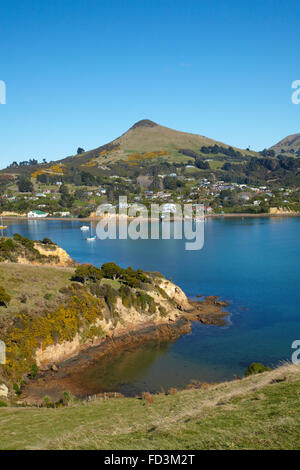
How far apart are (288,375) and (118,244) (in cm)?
5367

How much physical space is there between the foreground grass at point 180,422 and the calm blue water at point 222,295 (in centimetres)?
673

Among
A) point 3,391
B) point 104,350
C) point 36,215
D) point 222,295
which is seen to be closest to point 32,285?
point 104,350

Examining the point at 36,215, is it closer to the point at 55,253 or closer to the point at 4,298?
the point at 55,253

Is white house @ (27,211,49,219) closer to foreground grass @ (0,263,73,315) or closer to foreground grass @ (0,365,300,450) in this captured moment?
foreground grass @ (0,263,73,315)

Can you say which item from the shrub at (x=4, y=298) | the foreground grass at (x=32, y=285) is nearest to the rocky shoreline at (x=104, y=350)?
the foreground grass at (x=32, y=285)

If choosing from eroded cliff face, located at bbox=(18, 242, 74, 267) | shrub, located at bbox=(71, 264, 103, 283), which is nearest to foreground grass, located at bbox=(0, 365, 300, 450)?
shrub, located at bbox=(71, 264, 103, 283)

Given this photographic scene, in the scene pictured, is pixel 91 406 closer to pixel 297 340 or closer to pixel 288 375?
pixel 288 375

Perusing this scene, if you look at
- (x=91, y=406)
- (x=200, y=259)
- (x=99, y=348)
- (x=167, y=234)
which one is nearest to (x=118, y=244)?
(x=167, y=234)

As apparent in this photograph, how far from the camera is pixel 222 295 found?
32.3 meters

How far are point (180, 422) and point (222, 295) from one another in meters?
25.1

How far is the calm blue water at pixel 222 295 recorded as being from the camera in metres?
19.4

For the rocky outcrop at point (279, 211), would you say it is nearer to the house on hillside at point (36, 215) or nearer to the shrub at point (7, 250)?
the house on hillside at point (36, 215)

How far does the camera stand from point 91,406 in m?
11.8
